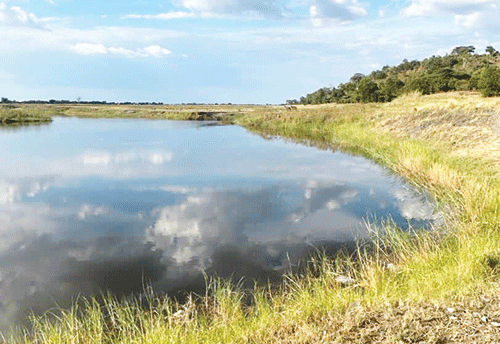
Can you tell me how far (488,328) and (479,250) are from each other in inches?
90.7

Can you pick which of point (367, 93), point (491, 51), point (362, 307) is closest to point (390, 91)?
point (367, 93)

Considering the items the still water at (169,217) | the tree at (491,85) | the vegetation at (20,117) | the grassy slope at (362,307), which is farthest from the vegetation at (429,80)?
the vegetation at (20,117)

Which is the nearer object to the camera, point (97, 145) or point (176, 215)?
point (176, 215)

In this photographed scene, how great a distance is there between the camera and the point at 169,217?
11977 mm

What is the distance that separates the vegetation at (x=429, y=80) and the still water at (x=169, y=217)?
2051cm

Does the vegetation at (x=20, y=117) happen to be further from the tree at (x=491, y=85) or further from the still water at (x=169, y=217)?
the tree at (x=491, y=85)

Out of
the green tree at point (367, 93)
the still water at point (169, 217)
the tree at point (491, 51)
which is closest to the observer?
the still water at point (169, 217)

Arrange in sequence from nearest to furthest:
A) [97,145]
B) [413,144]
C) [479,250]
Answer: [479,250], [413,144], [97,145]

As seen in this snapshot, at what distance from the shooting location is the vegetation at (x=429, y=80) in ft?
116

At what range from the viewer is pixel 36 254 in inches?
365

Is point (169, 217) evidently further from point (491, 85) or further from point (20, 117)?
point (20, 117)

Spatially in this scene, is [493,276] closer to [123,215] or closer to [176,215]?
[176,215]

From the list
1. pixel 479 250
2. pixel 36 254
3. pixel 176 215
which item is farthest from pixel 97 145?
pixel 479 250

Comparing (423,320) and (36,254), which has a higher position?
(423,320)
